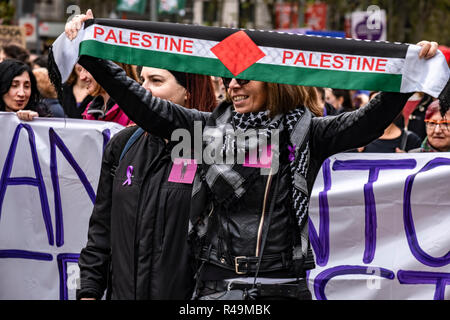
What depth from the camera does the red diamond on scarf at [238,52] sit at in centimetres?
299

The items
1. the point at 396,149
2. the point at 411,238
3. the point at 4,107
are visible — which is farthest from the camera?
the point at 396,149

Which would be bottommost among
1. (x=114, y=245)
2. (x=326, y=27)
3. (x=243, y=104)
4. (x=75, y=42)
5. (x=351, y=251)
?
(x=351, y=251)

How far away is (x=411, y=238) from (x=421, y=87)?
1.86 meters

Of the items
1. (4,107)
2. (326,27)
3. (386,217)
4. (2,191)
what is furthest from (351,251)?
(326,27)

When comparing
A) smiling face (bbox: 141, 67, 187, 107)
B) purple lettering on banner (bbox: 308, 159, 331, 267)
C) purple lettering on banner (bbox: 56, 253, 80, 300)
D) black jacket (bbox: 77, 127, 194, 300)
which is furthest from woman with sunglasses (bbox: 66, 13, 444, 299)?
purple lettering on banner (bbox: 56, 253, 80, 300)

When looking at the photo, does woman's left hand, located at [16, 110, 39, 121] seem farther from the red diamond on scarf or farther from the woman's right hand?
the red diamond on scarf

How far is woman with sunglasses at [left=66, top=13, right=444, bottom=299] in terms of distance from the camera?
2826mm

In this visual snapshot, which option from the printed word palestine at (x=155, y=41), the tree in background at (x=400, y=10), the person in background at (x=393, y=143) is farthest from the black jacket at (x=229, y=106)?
the tree in background at (x=400, y=10)

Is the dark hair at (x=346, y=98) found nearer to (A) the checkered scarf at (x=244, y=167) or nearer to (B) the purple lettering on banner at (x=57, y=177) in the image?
(B) the purple lettering on banner at (x=57, y=177)

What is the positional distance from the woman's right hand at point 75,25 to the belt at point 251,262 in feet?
3.04

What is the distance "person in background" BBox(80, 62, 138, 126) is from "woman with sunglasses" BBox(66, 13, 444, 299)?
5.74ft

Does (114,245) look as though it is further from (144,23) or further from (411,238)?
(411,238)

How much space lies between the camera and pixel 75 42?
294cm

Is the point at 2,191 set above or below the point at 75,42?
below
